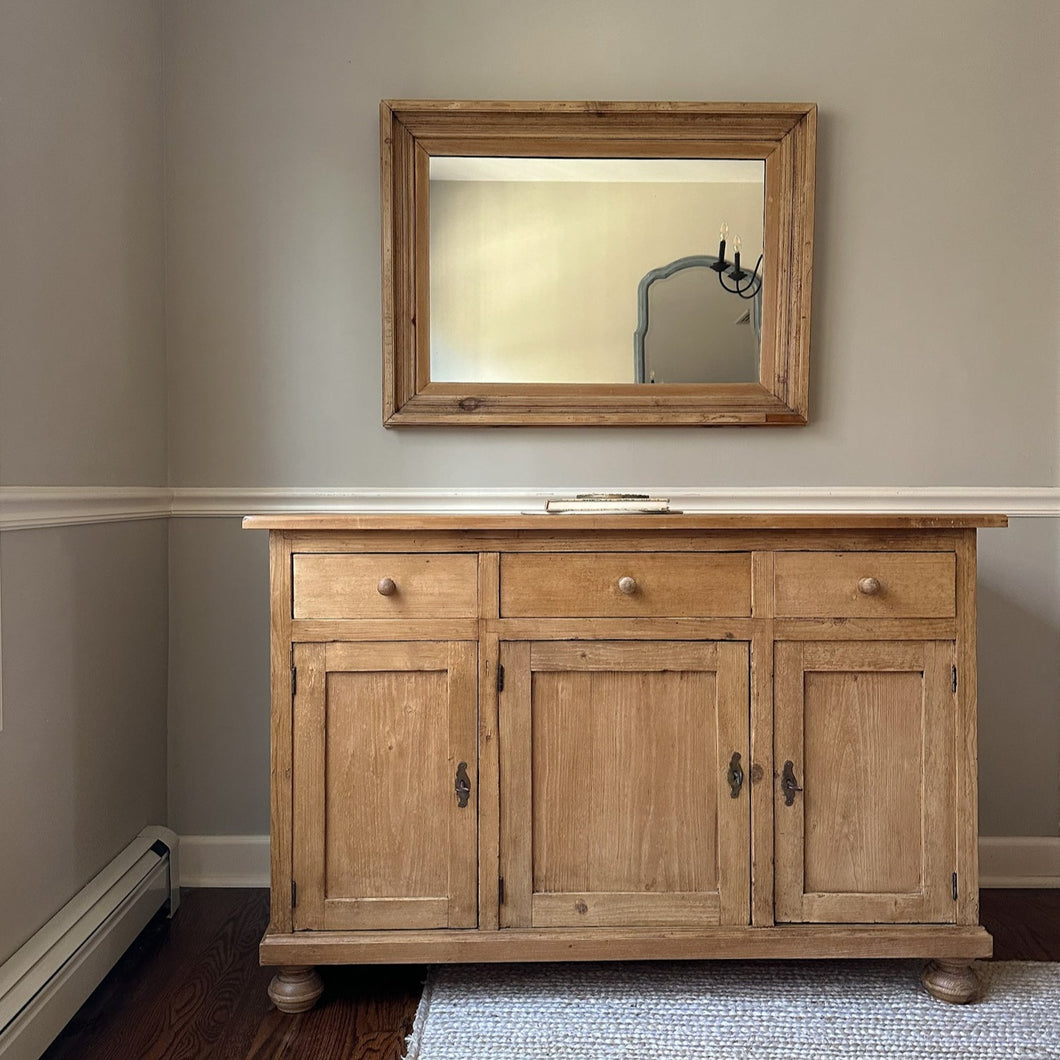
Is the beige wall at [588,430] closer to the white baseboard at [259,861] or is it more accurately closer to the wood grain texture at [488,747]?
the white baseboard at [259,861]

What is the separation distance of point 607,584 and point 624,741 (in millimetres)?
278

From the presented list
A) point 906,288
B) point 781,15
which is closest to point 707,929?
point 906,288

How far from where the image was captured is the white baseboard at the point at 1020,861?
6.57 ft

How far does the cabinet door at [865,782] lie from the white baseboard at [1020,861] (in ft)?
2.12

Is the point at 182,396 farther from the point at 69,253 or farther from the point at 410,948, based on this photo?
the point at 410,948

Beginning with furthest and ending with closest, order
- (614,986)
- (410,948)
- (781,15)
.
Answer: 1. (781,15)
2. (614,986)
3. (410,948)

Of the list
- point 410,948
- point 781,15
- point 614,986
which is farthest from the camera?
point 781,15

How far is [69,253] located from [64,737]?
0.88 m

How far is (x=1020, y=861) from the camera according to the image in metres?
2.01

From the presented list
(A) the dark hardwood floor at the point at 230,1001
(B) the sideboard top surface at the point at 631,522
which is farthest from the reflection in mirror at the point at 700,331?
(A) the dark hardwood floor at the point at 230,1001

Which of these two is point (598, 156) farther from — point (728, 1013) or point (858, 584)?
point (728, 1013)

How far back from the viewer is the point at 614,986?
5.11 ft

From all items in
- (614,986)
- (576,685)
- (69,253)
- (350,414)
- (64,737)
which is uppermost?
(69,253)

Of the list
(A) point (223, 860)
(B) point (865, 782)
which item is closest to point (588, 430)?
(B) point (865, 782)
